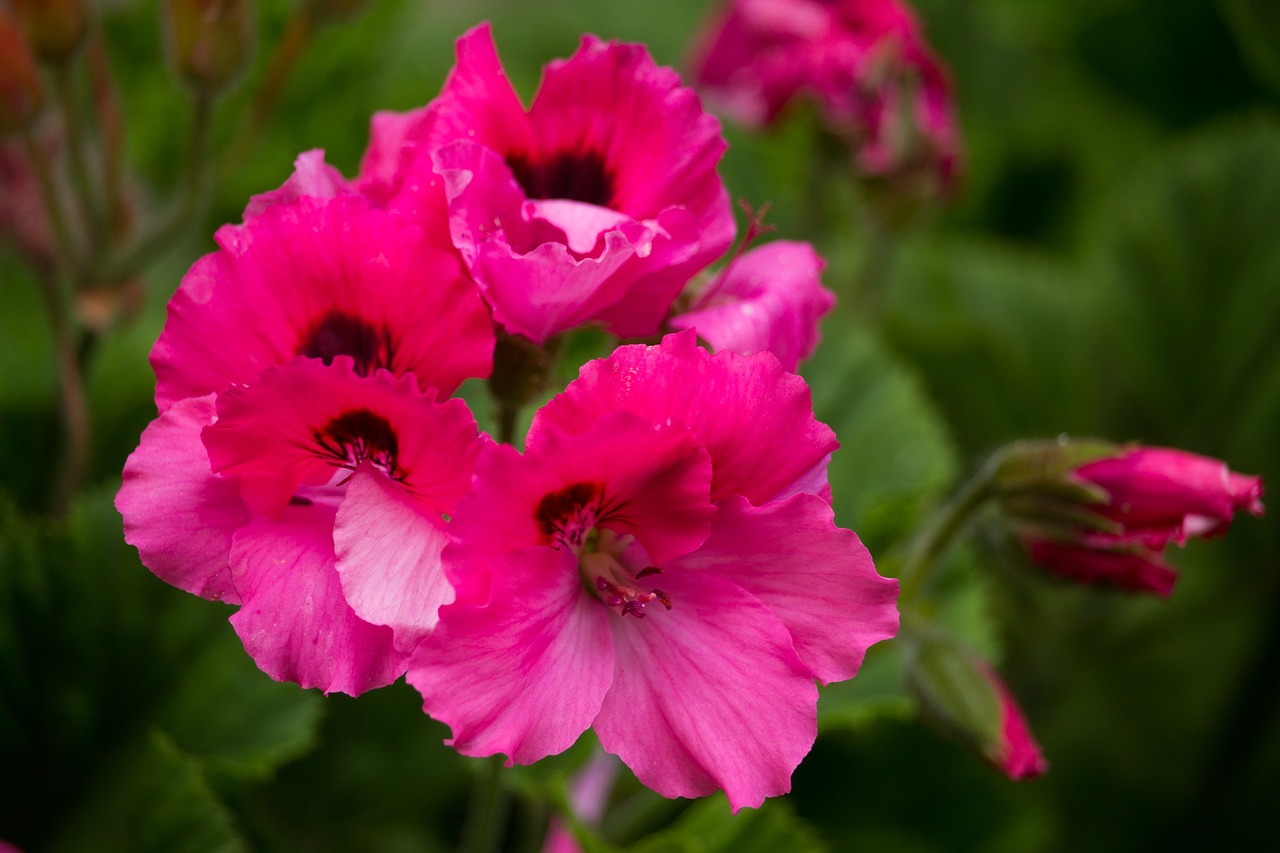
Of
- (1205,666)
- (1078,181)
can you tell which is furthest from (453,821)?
(1078,181)

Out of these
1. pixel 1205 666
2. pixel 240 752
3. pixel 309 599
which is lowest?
pixel 1205 666

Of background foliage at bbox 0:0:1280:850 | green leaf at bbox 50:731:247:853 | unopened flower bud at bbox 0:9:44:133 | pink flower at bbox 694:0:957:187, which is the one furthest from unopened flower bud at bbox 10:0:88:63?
pink flower at bbox 694:0:957:187

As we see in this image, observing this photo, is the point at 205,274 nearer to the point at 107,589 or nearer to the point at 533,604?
the point at 533,604

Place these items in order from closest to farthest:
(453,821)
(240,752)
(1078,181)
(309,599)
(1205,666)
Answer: (309,599) < (240,752) < (453,821) < (1205,666) < (1078,181)

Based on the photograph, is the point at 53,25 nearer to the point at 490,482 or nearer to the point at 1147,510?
the point at 490,482

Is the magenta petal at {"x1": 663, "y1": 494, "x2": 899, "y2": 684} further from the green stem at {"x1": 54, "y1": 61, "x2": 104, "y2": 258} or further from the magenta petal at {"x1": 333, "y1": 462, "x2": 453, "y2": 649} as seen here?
the green stem at {"x1": 54, "y1": 61, "x2": 104, "y2": 258}

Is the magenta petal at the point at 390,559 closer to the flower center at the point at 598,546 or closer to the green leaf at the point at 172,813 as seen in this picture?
the flower center at the point at 598,546
